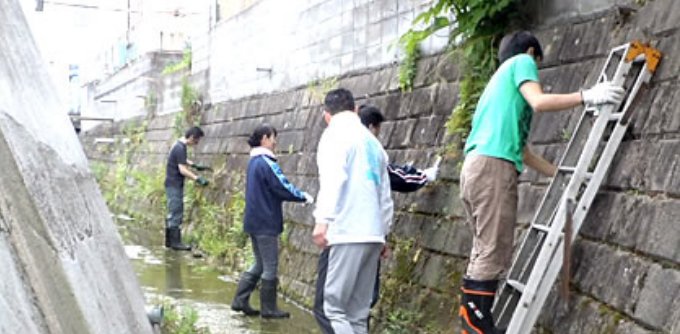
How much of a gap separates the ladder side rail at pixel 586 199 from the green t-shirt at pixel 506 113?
50 cm

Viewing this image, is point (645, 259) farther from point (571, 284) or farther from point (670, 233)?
point (571, 284)

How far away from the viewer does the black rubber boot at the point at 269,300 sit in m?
7.09

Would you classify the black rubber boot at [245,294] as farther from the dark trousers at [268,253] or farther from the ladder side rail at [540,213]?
the ladder side rail at [540,213]

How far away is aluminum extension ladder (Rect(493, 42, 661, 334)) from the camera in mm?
3855

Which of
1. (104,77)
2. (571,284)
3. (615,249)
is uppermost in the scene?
(615,249)

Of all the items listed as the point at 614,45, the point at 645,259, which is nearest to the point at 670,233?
the point at 645,259

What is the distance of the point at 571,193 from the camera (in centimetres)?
392

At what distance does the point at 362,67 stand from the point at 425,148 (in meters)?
2.02

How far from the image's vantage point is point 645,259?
11.9 feet

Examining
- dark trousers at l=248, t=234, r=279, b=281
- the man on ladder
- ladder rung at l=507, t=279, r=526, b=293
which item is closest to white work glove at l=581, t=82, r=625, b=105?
the man on ladder

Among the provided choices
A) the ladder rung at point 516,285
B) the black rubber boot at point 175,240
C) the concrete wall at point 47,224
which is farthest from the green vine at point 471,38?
the black rubber boot at point 175,240

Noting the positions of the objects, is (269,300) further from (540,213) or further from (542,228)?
(542,228)

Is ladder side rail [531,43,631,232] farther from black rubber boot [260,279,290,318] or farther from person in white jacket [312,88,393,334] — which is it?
black rubber boot [260,279,290,318]

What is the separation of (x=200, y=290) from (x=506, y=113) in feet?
17.3
